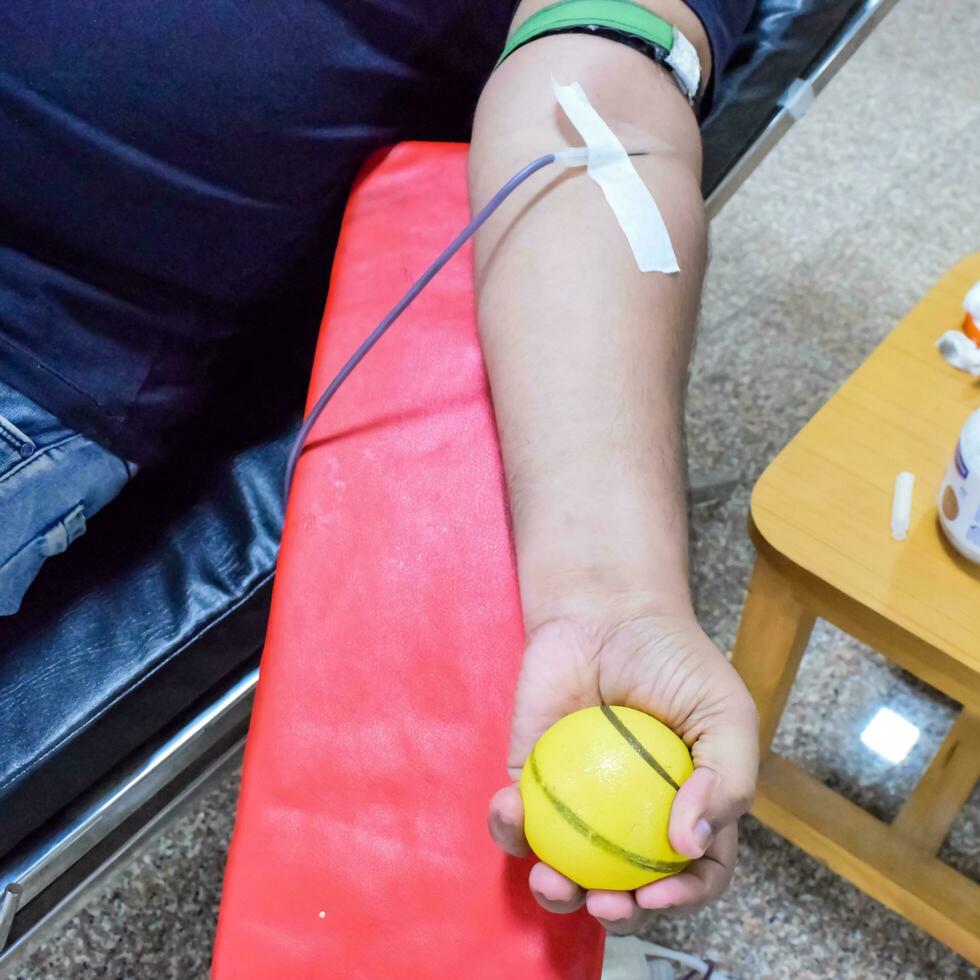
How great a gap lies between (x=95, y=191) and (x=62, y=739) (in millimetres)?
427

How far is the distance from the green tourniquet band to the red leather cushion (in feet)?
0.74

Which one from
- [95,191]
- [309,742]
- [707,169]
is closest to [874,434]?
[707,169]

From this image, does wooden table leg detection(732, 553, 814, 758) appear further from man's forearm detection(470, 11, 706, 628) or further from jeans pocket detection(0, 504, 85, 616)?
jeans pocket detection(0, 504, 85, 616)

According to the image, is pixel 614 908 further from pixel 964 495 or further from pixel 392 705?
pixel 964 495

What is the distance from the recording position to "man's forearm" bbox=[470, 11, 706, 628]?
58cm

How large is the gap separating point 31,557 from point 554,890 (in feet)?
1.65

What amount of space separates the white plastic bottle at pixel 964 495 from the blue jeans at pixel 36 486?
67cm

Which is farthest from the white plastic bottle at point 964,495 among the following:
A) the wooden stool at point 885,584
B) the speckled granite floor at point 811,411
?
the speckled granite floor at point 811,411

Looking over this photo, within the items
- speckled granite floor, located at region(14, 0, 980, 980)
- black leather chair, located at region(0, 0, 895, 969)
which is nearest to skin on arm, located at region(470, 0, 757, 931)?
black leather chair, located at region(0, 0, 895, 969)

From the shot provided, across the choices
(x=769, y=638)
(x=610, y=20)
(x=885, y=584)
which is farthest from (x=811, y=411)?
(x=610, y=20)

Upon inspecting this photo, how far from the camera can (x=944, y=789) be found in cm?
96

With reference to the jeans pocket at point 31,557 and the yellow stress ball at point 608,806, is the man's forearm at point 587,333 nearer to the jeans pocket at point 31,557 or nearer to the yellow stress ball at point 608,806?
the yellow stress ball at point 608,806

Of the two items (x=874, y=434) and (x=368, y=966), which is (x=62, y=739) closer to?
(x=368, y=966)

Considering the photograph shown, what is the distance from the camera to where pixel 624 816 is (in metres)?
0.50
